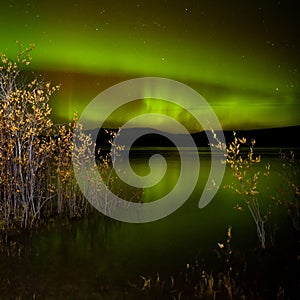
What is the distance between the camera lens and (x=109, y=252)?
344 inches

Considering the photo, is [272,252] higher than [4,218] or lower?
lower

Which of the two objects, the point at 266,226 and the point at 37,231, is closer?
the point at 37,231

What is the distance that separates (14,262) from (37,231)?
2314 mm

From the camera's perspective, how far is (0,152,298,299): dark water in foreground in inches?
260

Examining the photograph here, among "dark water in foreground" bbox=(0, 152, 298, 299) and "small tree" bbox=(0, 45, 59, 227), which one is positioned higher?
"small tree" bbox=(0, 45, 59, 227)

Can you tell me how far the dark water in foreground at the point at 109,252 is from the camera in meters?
6.61

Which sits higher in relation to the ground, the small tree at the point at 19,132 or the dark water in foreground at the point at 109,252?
the small tree at the point at 19,132

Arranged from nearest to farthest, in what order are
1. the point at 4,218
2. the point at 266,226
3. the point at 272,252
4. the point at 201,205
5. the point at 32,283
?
the point at 32,283
the point at 272,252
the point at 4,218
the point at 266,226
the point at 201,205

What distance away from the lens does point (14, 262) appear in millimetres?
7668

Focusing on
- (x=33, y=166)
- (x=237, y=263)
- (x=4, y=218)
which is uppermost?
(x=33, y=166)

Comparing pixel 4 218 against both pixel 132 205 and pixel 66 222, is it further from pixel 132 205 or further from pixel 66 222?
pixel 132 205

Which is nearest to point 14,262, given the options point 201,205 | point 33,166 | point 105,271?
point 105,271

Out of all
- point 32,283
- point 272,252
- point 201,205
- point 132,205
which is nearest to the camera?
point 32,283

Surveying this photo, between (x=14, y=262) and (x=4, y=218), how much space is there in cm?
230
